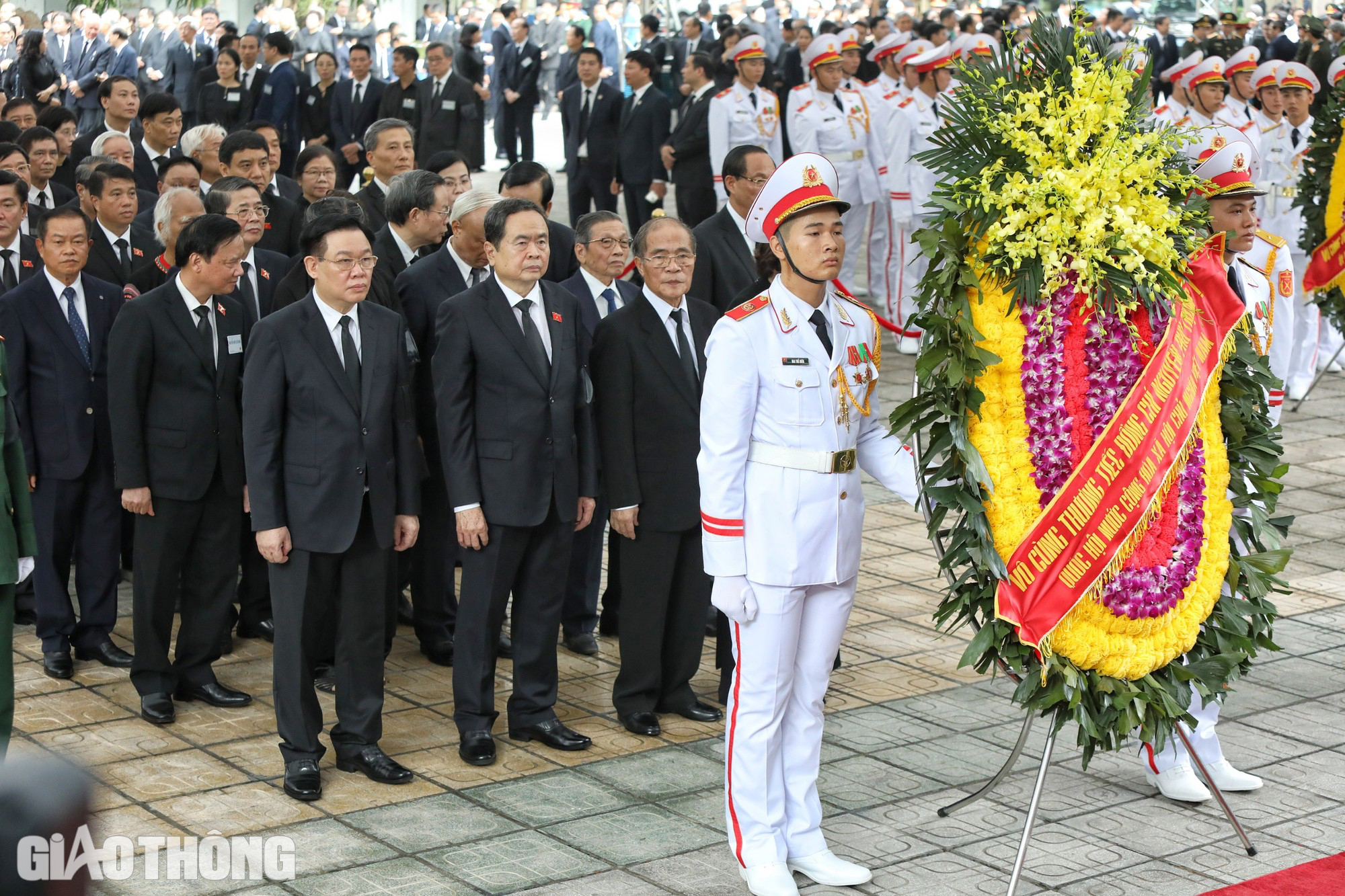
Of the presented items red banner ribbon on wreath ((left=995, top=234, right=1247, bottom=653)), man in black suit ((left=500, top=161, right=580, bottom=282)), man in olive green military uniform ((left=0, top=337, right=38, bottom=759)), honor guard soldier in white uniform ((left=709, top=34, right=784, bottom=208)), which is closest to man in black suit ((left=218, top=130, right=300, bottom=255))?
man in black suit ((left=500, top=161, right=580, bottom=282))

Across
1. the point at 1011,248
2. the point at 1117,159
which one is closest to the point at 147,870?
the point at 1011,248

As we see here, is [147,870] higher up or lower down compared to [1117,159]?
lower down

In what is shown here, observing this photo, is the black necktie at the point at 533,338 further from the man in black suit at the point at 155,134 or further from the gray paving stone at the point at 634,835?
the man in black suit at the point at 155,134

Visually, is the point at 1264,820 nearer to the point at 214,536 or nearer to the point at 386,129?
the point at 214,536

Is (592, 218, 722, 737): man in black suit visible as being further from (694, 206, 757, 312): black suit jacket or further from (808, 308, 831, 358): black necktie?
(808, 308, 831, 358): black necktie

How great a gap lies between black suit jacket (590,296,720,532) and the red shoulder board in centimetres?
124

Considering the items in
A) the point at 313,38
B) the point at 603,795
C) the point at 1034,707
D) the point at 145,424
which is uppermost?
the point at 313,38

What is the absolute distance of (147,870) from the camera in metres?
4.39

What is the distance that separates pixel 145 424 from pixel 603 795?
7.31ft

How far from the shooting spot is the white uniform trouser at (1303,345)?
37.2 ft

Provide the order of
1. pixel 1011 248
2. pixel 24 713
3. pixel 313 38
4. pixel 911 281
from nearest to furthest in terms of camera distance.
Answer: pixel 1011 248, pixel 24 713, pixel 911 281, pixel 313 38

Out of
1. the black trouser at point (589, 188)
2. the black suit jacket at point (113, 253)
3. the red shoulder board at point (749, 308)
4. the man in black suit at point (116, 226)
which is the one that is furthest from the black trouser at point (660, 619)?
the black trouser at point (589, 188)

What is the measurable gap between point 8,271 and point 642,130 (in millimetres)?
7992

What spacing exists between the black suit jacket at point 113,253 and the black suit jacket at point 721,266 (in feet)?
8.41
